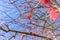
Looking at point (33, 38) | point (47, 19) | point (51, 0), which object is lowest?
point (33, 38)

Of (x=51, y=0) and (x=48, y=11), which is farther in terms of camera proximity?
(x=48, y=11)

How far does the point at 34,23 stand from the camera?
539 cm

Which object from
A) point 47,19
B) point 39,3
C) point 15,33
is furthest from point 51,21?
point 15,33

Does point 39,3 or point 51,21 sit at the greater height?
point 39,3

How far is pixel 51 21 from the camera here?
541cm

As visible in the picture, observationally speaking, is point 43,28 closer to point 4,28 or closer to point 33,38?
point 33,38

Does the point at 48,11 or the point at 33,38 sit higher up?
the point at 48,11

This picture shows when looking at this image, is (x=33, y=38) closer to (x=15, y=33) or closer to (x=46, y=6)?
(x=15, y=33)

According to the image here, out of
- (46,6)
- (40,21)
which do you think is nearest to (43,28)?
(40,21)

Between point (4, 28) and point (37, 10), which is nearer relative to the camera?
point (4, 28)

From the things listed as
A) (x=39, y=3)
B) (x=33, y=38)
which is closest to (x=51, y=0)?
(x=39, y=3)

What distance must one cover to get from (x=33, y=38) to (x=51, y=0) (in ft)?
2.86

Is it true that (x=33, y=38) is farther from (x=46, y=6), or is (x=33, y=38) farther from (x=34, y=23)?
(x=46, y=6)

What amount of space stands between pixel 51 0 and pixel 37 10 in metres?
0.59
